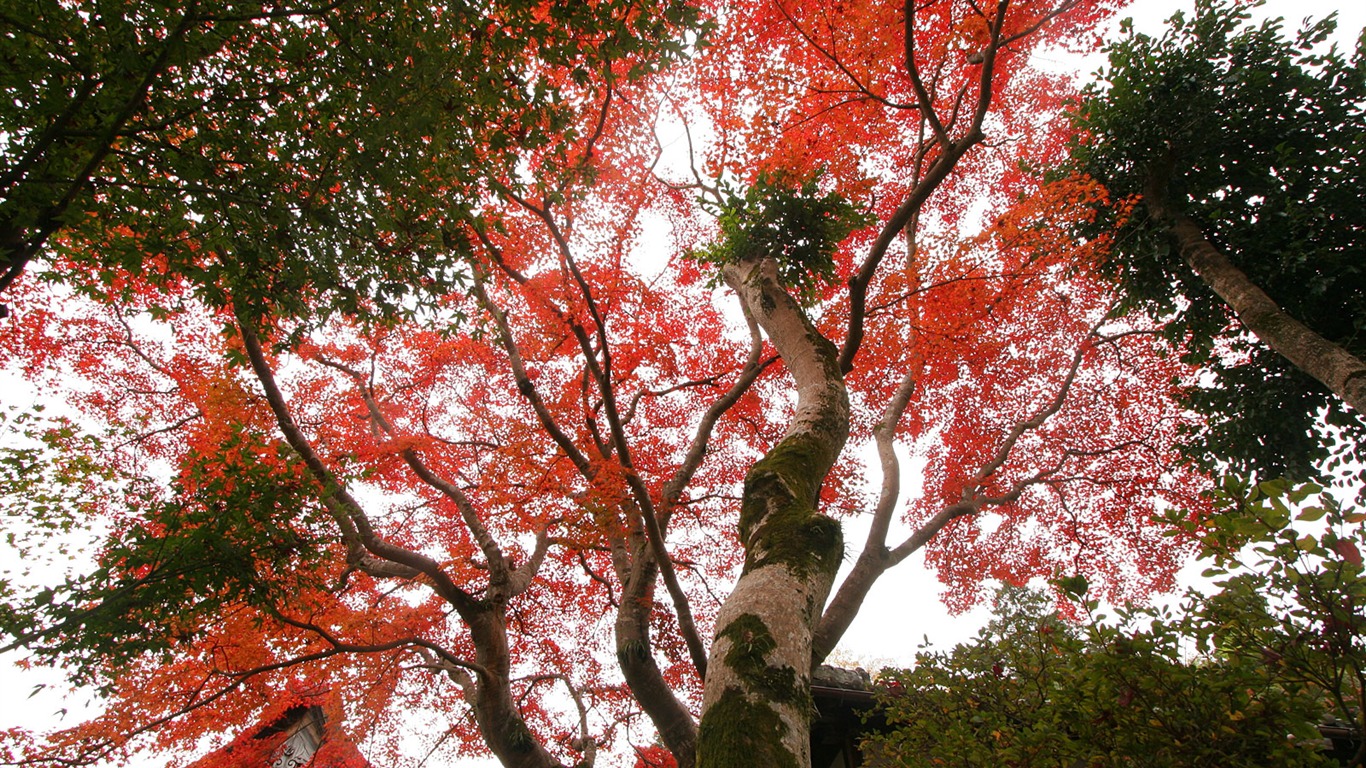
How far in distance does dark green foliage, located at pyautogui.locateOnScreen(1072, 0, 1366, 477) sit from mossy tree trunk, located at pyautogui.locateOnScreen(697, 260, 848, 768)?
7114 mm

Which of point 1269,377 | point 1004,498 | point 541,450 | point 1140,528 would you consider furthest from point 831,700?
point 1140,528

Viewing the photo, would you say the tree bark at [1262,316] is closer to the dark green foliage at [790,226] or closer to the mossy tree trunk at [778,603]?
the dark green foliage at [790,226]

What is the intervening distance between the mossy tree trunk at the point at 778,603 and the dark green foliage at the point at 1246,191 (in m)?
7.11

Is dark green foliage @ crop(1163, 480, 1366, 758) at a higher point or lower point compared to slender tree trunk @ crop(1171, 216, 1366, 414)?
lower

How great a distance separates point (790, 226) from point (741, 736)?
5588 mm

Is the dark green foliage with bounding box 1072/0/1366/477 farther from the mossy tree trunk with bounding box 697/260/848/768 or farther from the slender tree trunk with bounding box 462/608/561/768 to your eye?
the slender tree trunk with bounding box 462/608/561/768

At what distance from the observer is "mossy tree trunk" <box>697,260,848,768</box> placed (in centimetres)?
215

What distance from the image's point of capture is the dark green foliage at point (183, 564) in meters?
3.88

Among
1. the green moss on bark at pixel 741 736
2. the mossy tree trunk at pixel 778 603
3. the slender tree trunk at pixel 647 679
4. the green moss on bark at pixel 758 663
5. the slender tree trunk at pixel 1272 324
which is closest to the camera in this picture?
the green moss on bark at pixel 741 736

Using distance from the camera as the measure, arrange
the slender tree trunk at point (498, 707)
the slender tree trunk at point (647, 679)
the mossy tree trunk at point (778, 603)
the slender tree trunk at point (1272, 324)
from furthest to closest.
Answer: the slender tree trunk at point (498, 707), the slender tree trunk at point (647, 679), the slender tree trunk at point (1272, 324), the mossy tree trunk at point (778, 603)

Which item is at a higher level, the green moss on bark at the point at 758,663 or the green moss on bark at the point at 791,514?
the green moss on bark at the point at 791,514

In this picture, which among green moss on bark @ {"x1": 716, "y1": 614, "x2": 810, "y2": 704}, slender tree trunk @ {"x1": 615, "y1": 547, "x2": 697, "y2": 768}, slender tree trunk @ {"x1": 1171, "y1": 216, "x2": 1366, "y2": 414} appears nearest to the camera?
green moss on bark @ {"x1": 716, "y1": 614, "x2": 810, "y2": 704}

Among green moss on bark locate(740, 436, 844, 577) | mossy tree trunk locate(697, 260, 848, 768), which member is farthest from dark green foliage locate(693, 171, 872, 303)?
green moss on bark locate(740, 436, 844, 577)

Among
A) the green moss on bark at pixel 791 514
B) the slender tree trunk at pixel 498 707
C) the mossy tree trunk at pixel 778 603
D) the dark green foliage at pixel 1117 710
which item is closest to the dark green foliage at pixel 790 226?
the mossy tree trunk at pixel 778 603
